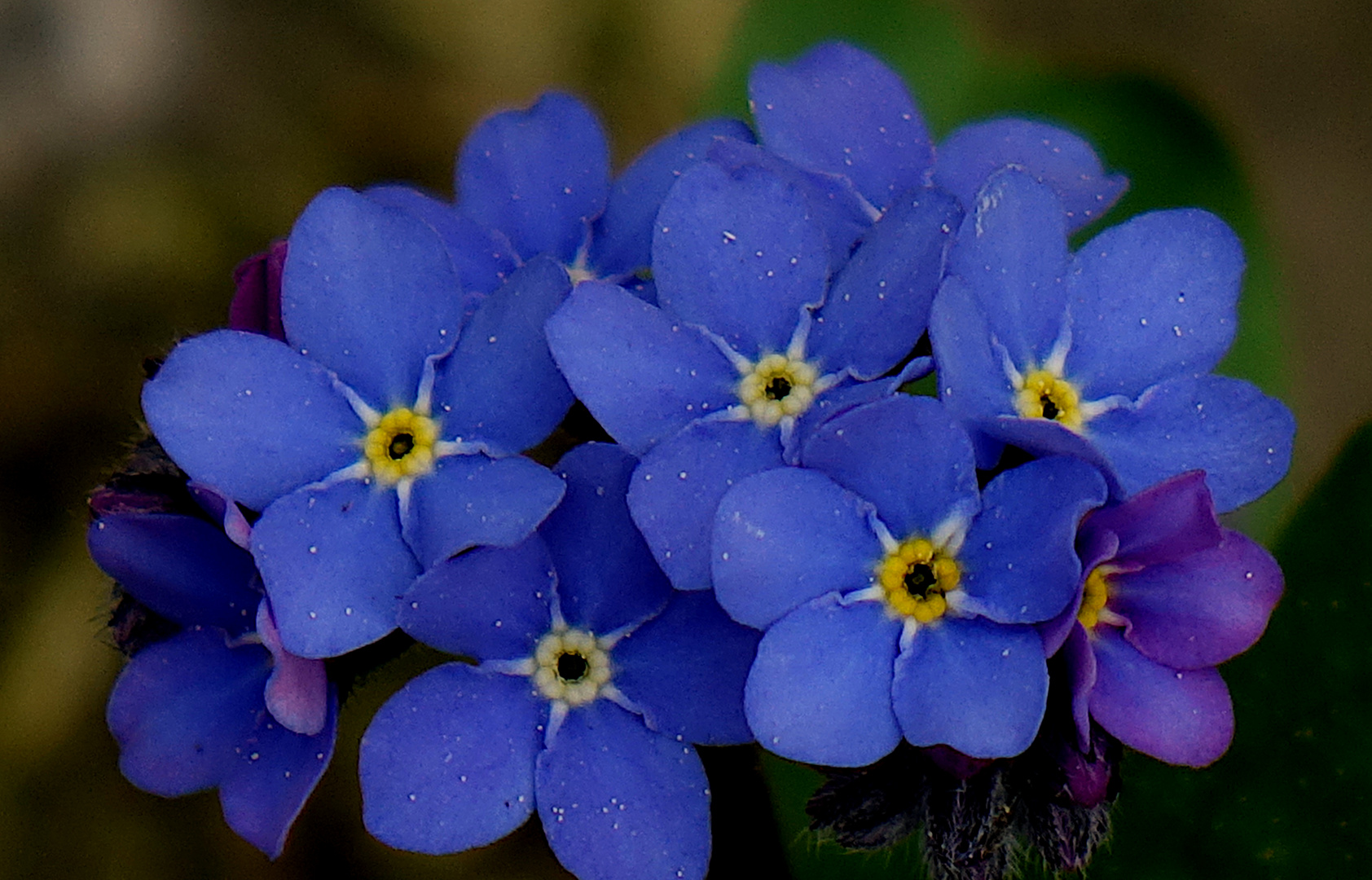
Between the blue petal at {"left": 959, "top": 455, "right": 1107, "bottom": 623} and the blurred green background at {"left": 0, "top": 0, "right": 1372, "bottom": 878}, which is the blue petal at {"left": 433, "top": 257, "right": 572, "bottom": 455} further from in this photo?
the blurred green background at {"left": 0, "top": 0, "right": 1372, "bottom": 878}

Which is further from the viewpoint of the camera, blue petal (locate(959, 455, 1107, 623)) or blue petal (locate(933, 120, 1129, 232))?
blue petal (locate(933, 120, 1129, 232))

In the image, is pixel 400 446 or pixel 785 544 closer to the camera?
pixel 785 544

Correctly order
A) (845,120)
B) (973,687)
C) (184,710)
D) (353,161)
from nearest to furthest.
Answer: (973,687), (184,710), (845,120), (353,161)

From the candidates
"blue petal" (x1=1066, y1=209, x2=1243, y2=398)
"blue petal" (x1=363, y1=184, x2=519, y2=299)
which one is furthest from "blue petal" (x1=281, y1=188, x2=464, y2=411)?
"blue petal" (x1=1066, y1=209, x2=1243, y2=398)

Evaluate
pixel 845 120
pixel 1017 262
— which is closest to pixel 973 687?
pixel 1017 262

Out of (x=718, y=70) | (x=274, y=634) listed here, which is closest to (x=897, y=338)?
(x=274, y=634)

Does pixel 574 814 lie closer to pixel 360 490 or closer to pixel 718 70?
pixel 360 490

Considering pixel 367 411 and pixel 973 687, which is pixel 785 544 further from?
pixel 367 411
